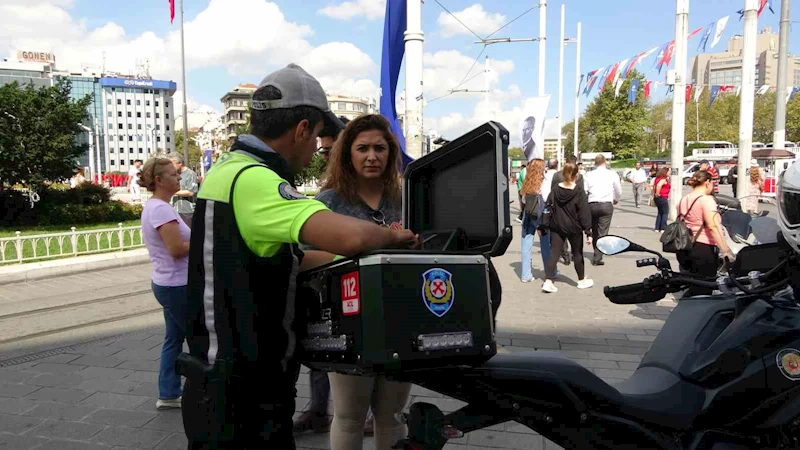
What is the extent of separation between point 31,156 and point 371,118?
15473 millimetres

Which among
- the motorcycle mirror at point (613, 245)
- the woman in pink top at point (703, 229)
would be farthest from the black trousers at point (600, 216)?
the motorcycle mirror at point (613, 245)

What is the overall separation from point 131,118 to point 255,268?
441 feet

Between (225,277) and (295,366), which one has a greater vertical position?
(225,277)

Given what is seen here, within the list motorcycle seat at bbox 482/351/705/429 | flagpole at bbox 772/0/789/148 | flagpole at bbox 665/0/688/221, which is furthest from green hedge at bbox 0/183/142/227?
flagpole at bbox 772/0/789/148

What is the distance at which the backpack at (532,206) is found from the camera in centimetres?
904

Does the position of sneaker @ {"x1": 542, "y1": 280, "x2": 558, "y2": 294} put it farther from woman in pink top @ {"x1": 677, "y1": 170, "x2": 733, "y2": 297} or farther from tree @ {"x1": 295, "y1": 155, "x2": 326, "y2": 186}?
tree @ {"x1": 295, "y1": 155, "x2": 326, "y2": 186}

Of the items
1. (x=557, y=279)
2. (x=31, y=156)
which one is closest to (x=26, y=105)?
(x=31, y=156)

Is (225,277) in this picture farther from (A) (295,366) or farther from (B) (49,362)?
(B) (49,362)

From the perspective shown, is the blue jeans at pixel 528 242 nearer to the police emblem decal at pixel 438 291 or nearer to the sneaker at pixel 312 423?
the sneaker at pixel 312 423

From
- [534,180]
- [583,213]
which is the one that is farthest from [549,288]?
[534,180]

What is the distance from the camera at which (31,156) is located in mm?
15500

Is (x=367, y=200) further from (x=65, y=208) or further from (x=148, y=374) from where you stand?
(x=65, y=208)

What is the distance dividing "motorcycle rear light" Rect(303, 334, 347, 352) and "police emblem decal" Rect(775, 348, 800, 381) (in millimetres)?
1626

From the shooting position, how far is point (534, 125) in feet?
49.6
